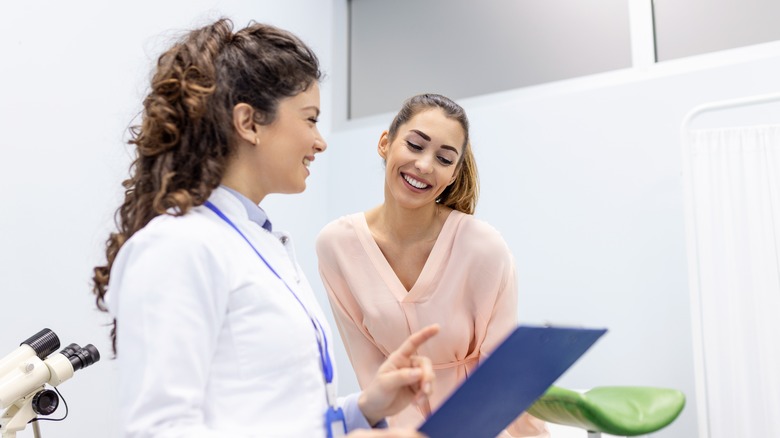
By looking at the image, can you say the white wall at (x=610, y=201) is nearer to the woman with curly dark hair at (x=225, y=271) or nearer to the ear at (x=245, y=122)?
the woman with curly dark hair at (x=225, y=271)

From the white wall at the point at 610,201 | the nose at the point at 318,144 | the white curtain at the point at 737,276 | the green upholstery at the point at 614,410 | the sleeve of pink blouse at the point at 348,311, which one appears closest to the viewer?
the nose at the point at 318,144

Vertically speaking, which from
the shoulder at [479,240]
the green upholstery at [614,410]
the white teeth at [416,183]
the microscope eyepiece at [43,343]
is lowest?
the green upholstery at [614,410]

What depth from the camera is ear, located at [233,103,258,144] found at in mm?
947

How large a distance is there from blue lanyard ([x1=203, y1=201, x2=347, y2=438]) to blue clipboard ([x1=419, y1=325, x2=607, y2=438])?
122 millimetres

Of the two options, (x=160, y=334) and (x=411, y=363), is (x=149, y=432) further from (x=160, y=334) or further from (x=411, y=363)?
(x=411, y=363)

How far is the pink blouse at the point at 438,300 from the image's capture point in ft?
5.45

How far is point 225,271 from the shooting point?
0.82 m

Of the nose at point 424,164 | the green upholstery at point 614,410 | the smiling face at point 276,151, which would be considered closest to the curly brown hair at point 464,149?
the nose at point 424,164

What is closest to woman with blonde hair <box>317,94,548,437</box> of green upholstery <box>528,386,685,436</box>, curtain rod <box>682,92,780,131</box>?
green upholstery <box>528,386,685,436</box>

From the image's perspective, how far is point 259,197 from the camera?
996 mm

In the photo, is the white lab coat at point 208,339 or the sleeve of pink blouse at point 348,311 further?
the sleeve of pink blouse at point 348,311

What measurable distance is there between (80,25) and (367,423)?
1.91m

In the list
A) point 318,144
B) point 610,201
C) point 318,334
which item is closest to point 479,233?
point 318,144

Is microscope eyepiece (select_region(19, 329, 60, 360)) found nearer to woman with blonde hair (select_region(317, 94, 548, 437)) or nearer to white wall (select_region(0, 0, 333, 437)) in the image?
white wall (select_region(0, 0, 333, 437))
